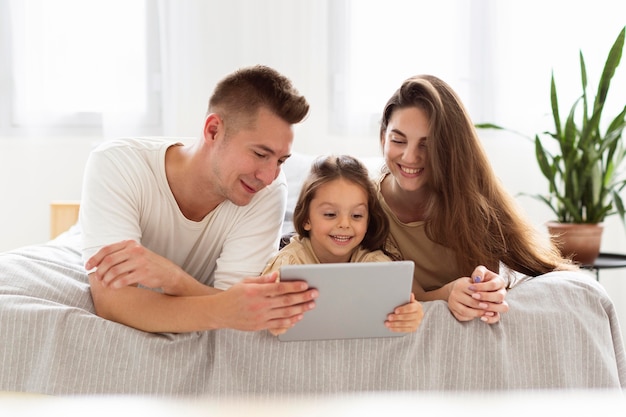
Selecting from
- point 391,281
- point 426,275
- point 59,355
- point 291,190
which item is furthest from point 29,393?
point 291,190

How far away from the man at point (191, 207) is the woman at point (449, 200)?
1.00ft

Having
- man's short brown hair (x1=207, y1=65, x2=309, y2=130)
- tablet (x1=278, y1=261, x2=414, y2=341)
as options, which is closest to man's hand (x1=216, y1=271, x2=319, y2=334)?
tablet (x1=278, y1=261, x2=414, y2=341)

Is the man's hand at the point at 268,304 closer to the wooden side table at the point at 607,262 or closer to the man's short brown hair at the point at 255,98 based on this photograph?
the man's short brown hair at the point at 255,98

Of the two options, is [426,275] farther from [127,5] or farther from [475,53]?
[127,5]

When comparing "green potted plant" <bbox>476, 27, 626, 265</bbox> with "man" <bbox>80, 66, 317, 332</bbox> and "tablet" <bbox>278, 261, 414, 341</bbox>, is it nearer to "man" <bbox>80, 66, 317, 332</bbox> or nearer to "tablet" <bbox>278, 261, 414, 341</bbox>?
"man" <bbox>80, 66, 317, 332</bbox>

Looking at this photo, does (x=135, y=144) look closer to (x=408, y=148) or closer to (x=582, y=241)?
(x=408, y=148)

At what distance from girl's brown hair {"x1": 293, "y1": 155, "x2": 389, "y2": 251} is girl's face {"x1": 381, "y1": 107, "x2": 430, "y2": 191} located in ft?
0.27

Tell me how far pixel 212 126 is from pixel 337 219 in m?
0.36

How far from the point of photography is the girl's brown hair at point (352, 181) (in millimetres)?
1820

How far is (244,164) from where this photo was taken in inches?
66.4

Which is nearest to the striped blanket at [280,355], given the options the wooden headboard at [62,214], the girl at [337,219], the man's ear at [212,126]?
the girl at [337,219]

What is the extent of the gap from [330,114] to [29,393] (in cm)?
216

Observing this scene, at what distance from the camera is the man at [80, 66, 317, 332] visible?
150cm

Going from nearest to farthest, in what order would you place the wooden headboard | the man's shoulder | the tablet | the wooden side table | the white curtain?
the tablet
the man's shoulder
the wooden side table
the wooden headboard
the white curtain
